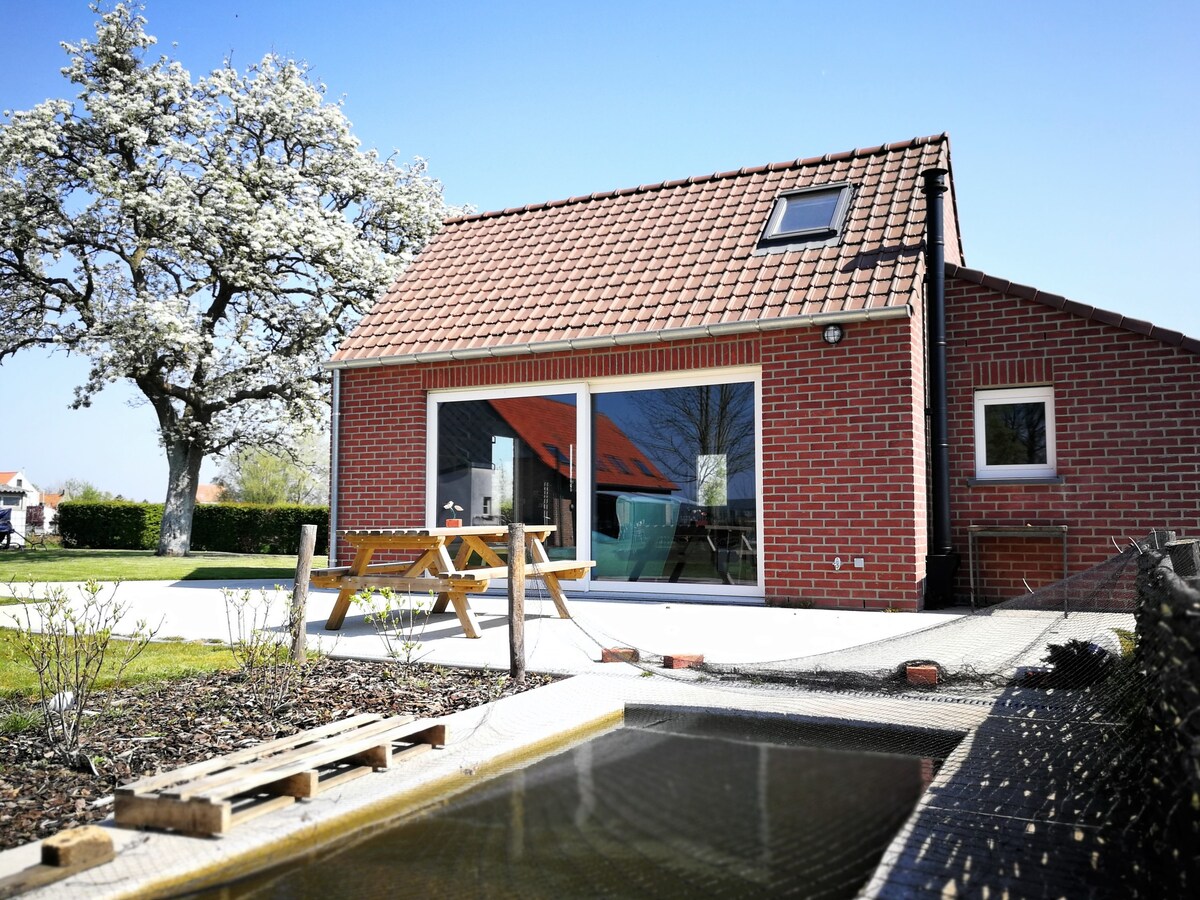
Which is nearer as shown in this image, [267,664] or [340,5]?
[267,664]

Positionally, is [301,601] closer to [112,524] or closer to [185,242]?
[185,242]

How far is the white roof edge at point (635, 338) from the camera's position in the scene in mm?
9203

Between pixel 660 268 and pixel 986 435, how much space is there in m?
4.17

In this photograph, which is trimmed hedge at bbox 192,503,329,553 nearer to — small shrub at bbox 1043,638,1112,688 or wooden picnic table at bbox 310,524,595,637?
wooden picnic table at bbox 310,524,595,637

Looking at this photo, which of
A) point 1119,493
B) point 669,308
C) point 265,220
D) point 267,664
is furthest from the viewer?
point 265,220

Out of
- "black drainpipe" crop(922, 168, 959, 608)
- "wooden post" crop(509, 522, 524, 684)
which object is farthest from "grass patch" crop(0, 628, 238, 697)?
"black drainpipe" crop(922, 168, 959, 608)

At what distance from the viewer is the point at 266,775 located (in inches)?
131

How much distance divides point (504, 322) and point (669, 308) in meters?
2.18

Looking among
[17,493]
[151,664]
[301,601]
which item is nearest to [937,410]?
[301,601]

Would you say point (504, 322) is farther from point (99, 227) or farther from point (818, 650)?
point (99, 227)

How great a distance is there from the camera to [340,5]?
10.5 metres

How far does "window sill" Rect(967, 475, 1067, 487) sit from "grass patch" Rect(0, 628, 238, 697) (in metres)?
7.36

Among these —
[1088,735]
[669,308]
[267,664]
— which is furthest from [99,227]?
[1088,735]

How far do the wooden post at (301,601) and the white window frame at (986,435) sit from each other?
23.0 feet
